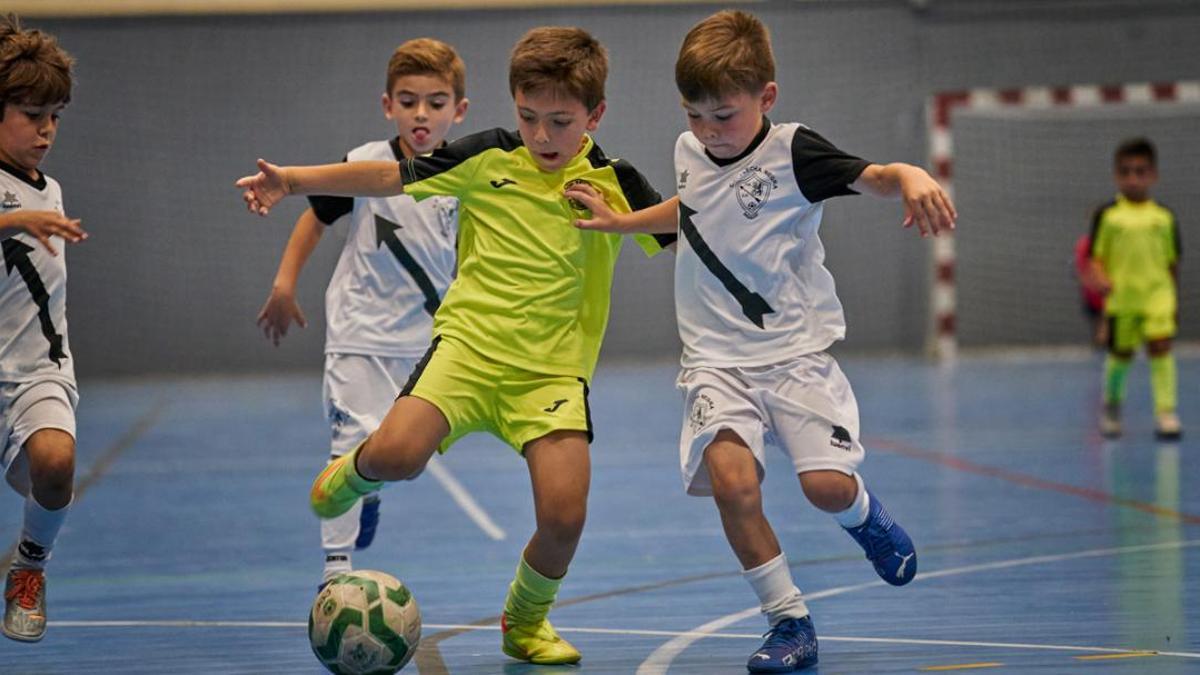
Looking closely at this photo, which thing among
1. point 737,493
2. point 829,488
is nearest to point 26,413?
point 737,493

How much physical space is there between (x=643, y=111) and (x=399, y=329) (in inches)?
483

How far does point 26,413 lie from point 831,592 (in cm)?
263

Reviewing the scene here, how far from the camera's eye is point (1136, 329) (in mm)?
10219

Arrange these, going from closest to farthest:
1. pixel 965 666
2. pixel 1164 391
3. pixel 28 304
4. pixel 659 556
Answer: pixel 965 666
pixel 28 304
pixel 659 556
pixel 1164 391

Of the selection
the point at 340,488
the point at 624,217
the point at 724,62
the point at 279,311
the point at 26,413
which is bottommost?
the point at 340,488

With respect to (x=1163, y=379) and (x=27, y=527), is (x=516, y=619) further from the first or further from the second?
(x=1163, y=379)

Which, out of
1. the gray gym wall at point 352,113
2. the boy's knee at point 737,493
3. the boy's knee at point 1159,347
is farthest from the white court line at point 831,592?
the gray gym wall at point 352,113

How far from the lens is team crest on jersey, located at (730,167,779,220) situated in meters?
4.25

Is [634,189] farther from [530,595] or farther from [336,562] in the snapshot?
[336,562]

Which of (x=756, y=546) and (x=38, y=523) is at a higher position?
(x=38, y=523)

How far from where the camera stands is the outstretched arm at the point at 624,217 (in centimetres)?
424

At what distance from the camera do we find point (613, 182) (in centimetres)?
443

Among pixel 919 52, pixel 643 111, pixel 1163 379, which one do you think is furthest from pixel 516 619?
pixel 919 52

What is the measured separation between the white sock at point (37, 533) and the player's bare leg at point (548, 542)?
1.38 meters
